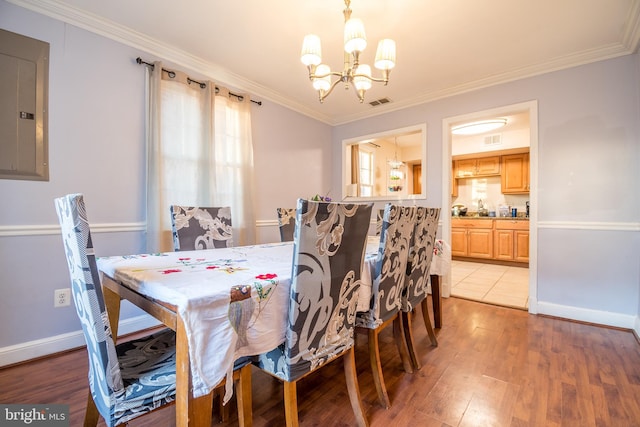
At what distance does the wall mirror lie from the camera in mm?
3935

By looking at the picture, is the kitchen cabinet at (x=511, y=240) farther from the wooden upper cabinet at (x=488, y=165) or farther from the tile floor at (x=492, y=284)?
the wooden upper cabinet at (x=488, y=165)

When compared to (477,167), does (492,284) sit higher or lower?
lower

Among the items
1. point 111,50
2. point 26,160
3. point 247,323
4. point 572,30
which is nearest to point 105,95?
point 111,50

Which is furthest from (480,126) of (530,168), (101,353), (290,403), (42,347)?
(42,347)

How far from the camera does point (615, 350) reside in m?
2.05

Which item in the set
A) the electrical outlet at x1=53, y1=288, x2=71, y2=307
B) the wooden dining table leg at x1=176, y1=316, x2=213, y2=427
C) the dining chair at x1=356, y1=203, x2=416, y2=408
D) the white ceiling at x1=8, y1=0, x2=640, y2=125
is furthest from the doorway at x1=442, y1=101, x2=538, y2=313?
the electrical outlet at x1=53, y1=288, x2=71, y2=307

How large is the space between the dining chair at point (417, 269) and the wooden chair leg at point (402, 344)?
0.02 metres

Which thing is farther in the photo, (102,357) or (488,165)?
(488,165)

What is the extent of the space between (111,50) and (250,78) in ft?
4.25

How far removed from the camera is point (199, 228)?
2.07m

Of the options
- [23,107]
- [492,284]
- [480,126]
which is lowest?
[492,284]

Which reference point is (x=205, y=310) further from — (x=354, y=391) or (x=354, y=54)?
(x=354, y=54)

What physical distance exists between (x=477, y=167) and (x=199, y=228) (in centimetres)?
593

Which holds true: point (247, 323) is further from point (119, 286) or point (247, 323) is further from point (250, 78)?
point (250, 78)
